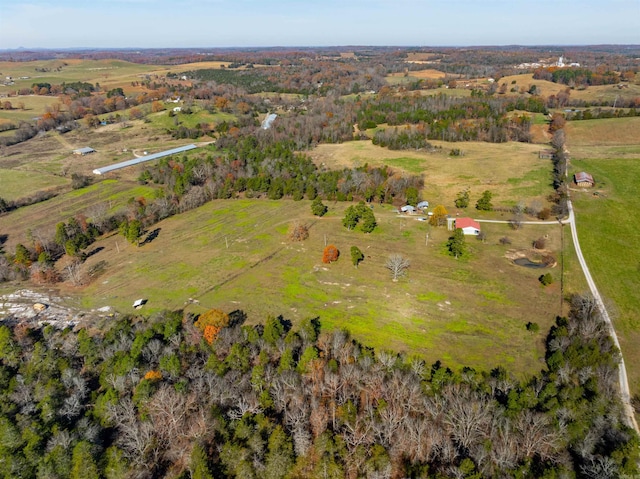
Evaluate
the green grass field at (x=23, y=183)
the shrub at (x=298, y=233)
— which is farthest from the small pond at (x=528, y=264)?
the green grass field at (x=23, y=183)

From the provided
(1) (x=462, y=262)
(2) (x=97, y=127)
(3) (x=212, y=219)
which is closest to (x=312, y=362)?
(1) (x=462, y=262)

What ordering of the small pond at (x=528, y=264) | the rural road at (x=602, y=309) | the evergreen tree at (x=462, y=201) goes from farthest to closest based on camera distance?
the evergreen tree at (x=462, y=201)
the small pond at (x=528, y=264)
the rural road at (x=602, y=309)

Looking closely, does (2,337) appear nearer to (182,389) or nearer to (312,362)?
(182,389)

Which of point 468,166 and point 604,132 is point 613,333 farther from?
point 604,132

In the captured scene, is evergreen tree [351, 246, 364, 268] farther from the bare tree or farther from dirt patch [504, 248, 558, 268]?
dirt patch [504, 248, 558, 268]

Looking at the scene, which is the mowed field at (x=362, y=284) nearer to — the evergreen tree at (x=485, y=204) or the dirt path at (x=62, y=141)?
the evergreen tree at (x=485, y=204)

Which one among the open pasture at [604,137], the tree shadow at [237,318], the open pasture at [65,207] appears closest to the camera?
the tree shadow at [237,318]
